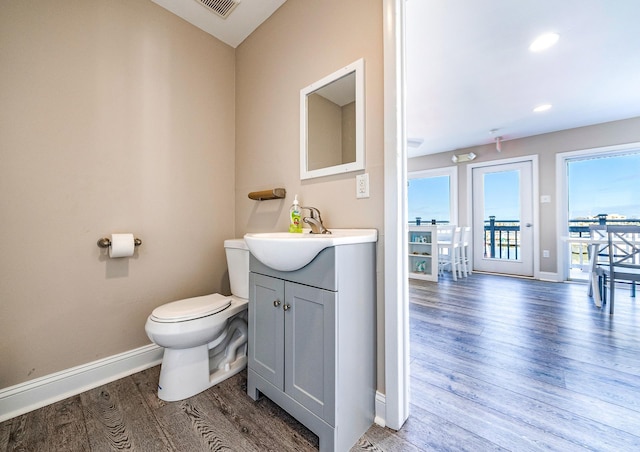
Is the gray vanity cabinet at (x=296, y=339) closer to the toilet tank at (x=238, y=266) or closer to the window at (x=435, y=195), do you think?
the toilet tank at (x=238, y=266)

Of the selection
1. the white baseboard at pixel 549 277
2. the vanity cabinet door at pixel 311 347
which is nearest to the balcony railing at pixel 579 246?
the white baseboard at pixel 549 277

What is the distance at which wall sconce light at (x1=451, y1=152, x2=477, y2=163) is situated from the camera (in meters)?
4.53

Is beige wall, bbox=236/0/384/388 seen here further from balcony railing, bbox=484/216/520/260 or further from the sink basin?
balcony railing, bbox=484/216/520/260

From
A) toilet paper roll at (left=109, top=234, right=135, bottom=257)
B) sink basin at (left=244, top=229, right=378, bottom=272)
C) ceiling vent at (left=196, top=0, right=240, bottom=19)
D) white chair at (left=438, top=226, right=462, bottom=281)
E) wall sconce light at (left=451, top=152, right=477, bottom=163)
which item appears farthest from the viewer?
wall sconce light at (left=451, top=152, right=477, bottom=163)

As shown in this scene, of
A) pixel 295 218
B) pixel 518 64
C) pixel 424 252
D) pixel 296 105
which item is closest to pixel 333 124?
pixel 296 105

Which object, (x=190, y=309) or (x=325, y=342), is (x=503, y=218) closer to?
(x=325, y=342)

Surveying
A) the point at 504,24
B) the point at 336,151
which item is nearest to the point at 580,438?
the point at 336,151

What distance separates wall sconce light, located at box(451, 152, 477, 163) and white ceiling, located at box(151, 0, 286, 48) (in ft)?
13.6

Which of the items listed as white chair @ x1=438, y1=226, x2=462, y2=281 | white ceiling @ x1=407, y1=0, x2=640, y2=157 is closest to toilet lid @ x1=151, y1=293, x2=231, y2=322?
white ceiling @ x1=407, y1=0, x2=640, y2=157

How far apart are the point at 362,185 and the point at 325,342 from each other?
0.72 metres

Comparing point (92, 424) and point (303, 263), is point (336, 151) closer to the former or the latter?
point (303, 263)

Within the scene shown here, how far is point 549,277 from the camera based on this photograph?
390 centimetres

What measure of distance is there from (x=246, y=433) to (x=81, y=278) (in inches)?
47.8

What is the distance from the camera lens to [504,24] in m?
1.82
